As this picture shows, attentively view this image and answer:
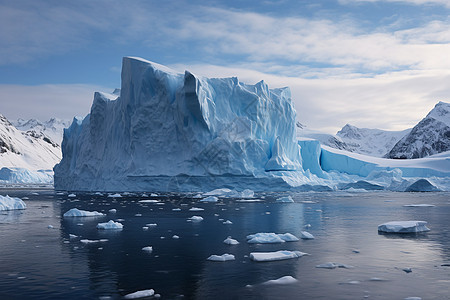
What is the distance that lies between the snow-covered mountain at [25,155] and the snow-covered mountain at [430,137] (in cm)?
7071

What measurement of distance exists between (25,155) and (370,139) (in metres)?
114

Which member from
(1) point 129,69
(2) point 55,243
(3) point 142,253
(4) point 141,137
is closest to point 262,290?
(3) point 142,253

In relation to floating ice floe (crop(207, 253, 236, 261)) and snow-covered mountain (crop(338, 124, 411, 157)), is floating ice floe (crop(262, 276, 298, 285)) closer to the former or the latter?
floating ice floe (crop(207, 253, 236, 261))

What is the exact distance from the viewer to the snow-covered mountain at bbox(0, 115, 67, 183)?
70625 millimetres

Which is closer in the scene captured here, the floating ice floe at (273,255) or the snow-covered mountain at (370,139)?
the floating ice floe at (273,255)

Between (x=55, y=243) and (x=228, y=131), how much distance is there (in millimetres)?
17975

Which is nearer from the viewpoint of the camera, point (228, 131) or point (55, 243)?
point (55, 243)

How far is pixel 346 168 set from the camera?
35875mm

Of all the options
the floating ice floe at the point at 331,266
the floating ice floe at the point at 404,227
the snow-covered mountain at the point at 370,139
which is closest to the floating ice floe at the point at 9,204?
the floating ice floe at the point at 404,227

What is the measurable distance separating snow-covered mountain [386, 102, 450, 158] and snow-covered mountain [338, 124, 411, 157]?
4132 cm

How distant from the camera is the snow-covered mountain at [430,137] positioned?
300 ft

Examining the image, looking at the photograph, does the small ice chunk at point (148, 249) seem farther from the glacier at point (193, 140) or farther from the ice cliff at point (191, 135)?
the ice cliff at point (191, 135)

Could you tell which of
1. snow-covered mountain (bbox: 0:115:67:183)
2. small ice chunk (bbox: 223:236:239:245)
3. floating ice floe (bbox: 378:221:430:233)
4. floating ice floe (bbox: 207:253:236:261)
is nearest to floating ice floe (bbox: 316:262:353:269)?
floating ice floe (bbox: 207:253:236:261)

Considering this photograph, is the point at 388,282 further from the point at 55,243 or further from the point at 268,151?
the point at 268,151
